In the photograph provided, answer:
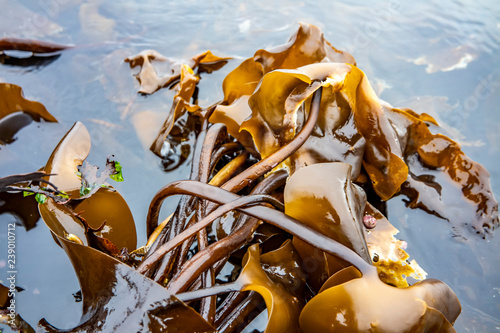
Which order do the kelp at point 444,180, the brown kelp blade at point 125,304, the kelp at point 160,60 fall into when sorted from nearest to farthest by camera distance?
the brown kelp blade at point 125,304 → the kelp at point 444,180 → the kelp at point 160,60

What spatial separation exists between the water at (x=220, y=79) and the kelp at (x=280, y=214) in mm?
113

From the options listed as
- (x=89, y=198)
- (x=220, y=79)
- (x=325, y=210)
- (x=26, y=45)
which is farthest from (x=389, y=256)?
(x=26, y=45)

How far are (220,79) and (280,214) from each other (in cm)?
83

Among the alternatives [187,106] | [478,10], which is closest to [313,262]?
[187,106]

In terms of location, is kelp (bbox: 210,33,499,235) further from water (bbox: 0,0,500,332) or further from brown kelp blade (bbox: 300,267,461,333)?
brown kelp blade (bbox: 300,267,461,333)

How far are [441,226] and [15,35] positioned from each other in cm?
179

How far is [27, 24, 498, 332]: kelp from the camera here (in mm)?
608

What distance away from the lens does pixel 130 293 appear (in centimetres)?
59

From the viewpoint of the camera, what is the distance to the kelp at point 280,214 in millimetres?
608

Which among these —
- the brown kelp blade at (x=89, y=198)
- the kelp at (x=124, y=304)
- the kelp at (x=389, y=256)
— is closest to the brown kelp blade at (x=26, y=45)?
the brown kelp blade at (x=89, y=198)

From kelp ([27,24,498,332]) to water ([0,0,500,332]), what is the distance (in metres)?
0.11

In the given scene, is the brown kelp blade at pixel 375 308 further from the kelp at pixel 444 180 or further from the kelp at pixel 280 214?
the kelp at pixel 444 180

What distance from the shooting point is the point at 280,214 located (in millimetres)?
684

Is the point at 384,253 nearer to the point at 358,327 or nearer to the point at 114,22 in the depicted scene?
the point at 358,327
